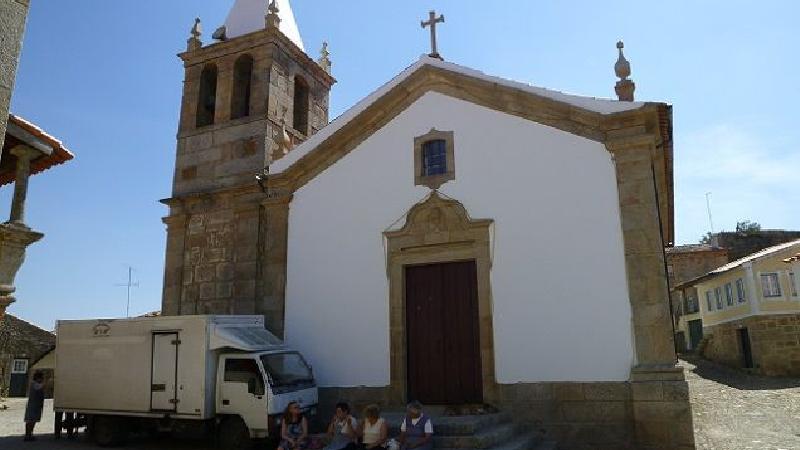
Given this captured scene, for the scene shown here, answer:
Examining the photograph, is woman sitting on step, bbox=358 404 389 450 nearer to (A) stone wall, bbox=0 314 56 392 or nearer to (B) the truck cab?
(B) the truck cab

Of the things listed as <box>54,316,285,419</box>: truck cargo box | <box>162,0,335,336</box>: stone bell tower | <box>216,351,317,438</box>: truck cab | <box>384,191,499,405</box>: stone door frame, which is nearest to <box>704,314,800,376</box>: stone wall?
<box>384,191,499,405</box>: stone door frame

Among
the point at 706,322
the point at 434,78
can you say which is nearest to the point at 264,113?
the point at 434,78

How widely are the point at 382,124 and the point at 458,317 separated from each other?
12.8 feet

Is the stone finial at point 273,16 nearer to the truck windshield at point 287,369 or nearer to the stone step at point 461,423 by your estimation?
the truck windshield at point 287,369

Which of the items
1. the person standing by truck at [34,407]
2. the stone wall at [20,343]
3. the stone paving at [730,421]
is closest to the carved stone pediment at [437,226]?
the stone paving at [730,421]

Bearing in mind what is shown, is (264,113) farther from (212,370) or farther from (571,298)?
(571,298)

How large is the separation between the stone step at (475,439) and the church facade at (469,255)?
1.10 meters

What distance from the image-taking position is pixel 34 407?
11.5 m

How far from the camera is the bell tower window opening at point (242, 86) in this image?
14002mm

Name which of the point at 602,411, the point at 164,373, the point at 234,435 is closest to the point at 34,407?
the point at 164,373

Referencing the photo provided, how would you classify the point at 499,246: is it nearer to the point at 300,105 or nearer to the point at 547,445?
the point at 547,445

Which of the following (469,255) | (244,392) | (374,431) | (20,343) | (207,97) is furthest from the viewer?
(20,343)

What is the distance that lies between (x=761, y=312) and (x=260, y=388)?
67.2 feet

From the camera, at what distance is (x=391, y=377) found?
9.90 metres
